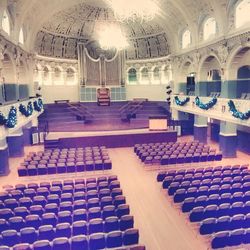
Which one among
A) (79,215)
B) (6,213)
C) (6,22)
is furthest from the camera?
(6,22)

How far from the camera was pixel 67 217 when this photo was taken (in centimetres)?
961

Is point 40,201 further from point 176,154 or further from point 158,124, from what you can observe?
point 158,124

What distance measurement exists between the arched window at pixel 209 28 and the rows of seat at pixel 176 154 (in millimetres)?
9047

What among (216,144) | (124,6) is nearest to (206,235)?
(124,6)

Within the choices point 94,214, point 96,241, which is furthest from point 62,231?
point 94,214

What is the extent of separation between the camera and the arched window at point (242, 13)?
56.2 ft

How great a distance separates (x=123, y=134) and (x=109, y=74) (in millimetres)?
11312

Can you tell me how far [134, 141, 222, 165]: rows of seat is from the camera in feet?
57.5

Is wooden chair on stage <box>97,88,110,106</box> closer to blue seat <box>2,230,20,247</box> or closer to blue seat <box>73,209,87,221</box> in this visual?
blue seat <box>73,209,87,221</box>

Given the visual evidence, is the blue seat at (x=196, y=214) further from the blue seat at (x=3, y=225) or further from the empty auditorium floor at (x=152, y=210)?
the blue seat at (x=3, y=225)

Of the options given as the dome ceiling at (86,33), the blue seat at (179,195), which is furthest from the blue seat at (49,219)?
the dome ceiling at (86,33)

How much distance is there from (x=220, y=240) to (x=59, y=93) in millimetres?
26482

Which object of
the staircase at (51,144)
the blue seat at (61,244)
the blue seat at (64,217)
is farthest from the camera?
the staircase at (51,144)

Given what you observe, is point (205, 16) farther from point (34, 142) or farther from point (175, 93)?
point (34, 142)
